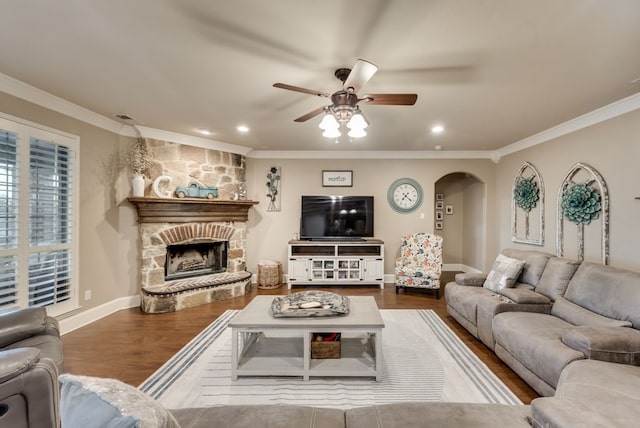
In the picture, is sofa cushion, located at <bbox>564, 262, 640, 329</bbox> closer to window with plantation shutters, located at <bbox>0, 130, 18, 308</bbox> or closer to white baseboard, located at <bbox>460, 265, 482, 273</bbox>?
white baseboard, located at <bbox>460, 265, 482, 273</bbox>

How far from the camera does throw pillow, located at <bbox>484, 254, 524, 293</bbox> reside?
3164 millimetres

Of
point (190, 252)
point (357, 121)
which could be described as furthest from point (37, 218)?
point (357, 121)

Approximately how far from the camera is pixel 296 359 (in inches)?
95.5

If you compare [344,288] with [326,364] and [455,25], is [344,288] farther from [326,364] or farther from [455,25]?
[455,25]

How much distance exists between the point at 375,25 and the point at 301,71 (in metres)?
0.77

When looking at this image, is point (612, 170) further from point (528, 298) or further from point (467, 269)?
point (467, 269)

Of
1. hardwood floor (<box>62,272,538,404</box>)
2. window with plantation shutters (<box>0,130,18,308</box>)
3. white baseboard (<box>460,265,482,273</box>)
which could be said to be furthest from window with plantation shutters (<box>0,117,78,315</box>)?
white baseboard (<box>460,265,482,273</box>)

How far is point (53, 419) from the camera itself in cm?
92

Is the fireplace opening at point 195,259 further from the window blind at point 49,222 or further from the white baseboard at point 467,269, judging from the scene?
the white baseboard at point 467,269

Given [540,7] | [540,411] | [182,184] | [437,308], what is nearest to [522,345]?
[540,411]

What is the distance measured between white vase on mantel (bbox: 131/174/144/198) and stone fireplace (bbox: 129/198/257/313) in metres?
0.12

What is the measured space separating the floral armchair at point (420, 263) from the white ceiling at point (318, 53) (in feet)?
7.44

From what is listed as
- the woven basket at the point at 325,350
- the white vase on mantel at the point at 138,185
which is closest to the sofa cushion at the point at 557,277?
the woven basket at the point at 325,350

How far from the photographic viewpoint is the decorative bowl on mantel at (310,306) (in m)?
2.38
